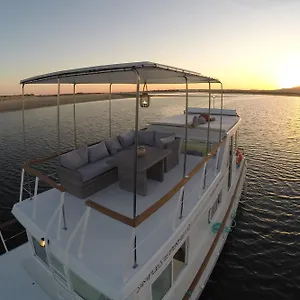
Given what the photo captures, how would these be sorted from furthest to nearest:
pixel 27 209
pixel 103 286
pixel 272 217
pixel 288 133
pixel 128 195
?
pixel 288 133 < pixel 272 217 < pixel 128 195 < pixel 27 209 < pixel 103 286

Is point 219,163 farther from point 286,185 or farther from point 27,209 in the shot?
point 286,185

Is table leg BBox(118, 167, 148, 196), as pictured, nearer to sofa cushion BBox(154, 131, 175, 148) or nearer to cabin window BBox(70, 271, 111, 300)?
sofa cushion BBox(154, 131, 175, 148)

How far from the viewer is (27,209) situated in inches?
248

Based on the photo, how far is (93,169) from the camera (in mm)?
7367

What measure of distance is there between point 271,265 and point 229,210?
2.62 m

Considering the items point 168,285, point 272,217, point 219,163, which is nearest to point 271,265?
point 272,217

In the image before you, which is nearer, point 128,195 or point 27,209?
point 27,209

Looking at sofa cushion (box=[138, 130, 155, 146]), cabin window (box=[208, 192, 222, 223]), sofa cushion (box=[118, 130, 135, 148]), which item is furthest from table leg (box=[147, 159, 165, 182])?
sofa cushion (box=[118, 130, 135, 148])

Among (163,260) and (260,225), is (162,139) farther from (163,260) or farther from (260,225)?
(260,225)

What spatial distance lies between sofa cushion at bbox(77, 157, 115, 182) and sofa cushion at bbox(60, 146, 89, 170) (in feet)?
0.66

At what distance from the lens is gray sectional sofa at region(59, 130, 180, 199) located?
669 cm

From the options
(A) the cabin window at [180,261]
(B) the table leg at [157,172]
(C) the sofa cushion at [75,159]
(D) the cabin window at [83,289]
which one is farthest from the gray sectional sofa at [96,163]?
(A) the cabin window at [180,261]

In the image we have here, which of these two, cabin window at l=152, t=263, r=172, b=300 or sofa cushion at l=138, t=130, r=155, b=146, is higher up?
sofa cushion at l=138, t=130, r=155, b=146

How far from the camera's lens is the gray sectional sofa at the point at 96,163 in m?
6.69
